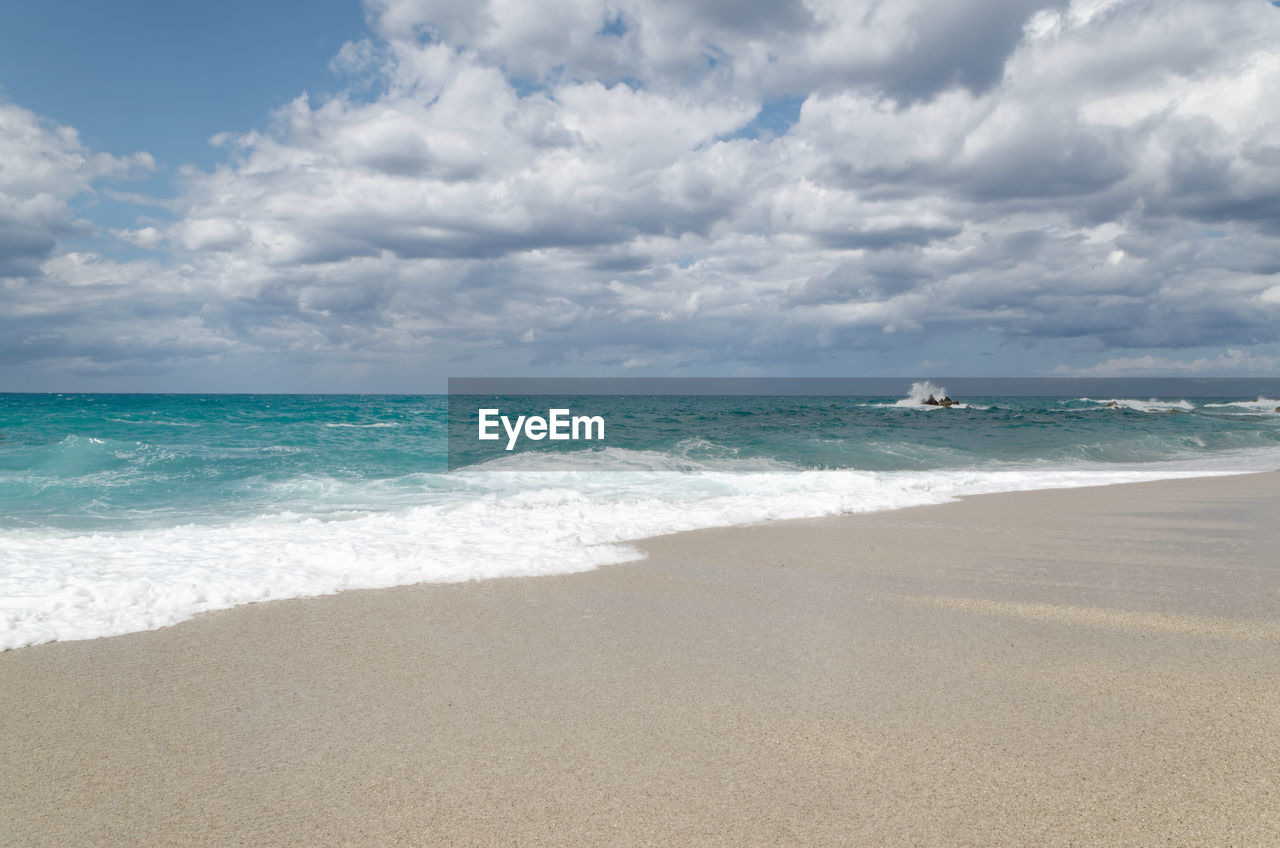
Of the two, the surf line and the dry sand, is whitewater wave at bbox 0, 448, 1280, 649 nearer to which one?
the dry sand

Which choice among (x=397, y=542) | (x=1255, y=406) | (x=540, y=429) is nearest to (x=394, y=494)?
(x=397, y=542)

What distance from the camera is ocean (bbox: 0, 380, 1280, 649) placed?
558 centimetres

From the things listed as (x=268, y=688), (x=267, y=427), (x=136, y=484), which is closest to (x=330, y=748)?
(x=268, y=688)

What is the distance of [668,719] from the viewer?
10.3ft

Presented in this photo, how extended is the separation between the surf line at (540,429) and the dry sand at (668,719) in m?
18.7

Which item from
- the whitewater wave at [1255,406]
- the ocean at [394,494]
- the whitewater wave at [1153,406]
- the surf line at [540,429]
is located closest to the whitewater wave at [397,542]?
the ocean at [394,494]

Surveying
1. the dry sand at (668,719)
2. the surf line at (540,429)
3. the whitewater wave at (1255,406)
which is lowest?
the surf line at (540,429)

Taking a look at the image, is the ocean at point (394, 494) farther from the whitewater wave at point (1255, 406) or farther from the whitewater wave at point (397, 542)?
the whitewater wave at point (1255, 406)

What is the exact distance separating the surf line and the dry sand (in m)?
18.7

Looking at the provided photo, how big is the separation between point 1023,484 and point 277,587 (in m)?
12.1

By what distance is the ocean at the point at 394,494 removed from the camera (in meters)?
5.58

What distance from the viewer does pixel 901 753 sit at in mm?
2807

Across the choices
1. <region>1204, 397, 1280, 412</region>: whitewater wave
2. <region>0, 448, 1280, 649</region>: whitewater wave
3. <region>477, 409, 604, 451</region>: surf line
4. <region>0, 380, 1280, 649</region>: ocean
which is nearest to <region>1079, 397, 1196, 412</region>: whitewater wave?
<region>1204, 397, 1280, 412</region>: whitewater wave

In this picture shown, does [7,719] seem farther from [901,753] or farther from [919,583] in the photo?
[919,583]
